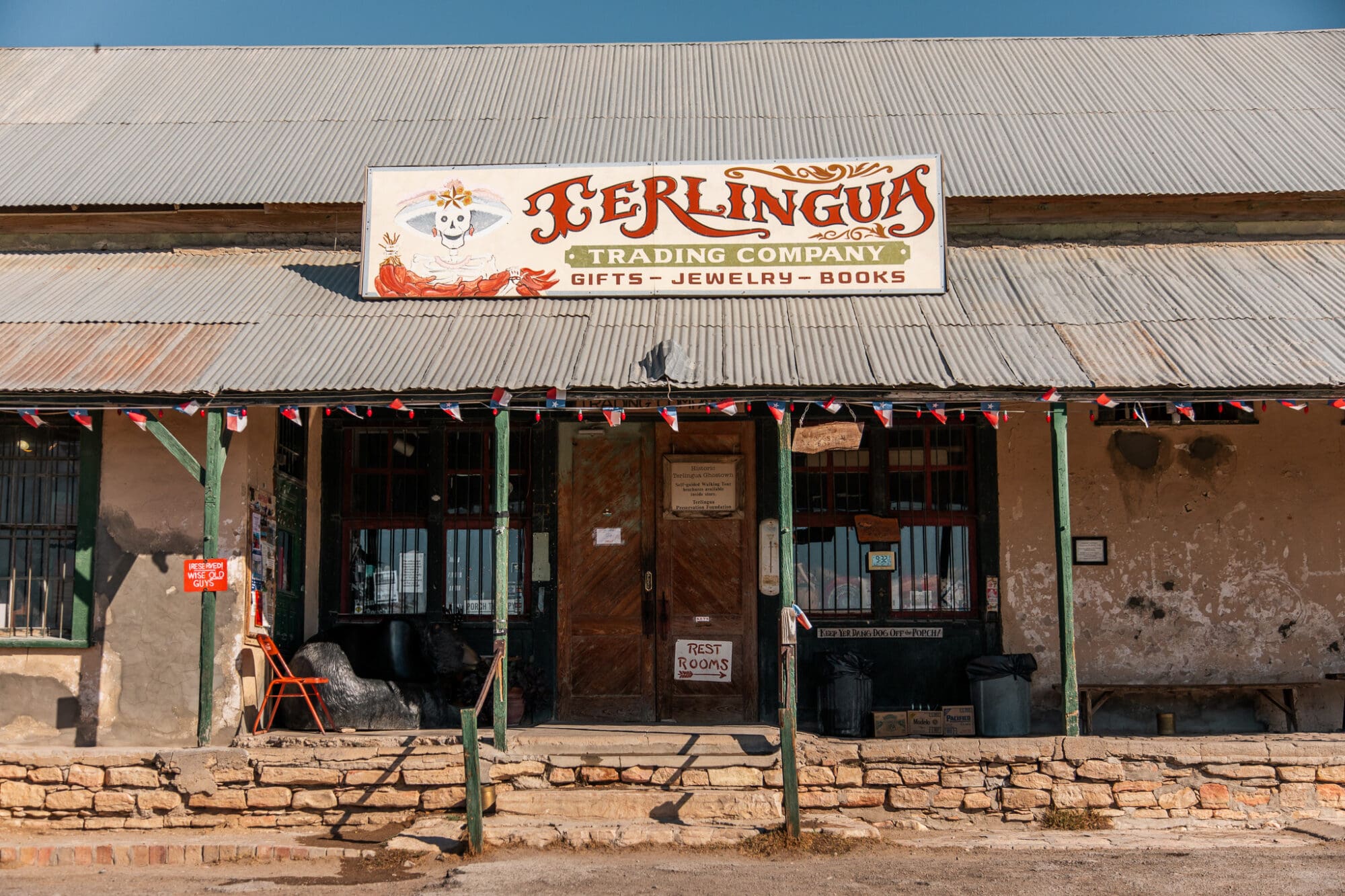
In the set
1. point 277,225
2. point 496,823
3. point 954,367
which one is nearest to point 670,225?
point 954,367

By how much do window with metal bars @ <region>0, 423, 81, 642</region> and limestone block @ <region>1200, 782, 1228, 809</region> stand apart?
29.2 feet

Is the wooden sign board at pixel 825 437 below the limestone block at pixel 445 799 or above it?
above

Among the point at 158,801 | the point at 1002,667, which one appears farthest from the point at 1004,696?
the point at 158,801

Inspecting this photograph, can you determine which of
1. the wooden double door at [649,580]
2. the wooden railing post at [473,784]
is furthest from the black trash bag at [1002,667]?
the wooden railing post at [473,784]

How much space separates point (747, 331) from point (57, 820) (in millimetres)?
6469

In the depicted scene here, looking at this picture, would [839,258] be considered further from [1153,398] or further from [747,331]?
[1153,398]

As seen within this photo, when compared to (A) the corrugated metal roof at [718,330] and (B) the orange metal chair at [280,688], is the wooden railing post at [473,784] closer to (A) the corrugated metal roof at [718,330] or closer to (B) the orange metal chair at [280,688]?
(B) the orange metal chair at [280,688]

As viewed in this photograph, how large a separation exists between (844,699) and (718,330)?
10.9ft

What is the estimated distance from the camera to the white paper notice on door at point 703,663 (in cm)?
1161

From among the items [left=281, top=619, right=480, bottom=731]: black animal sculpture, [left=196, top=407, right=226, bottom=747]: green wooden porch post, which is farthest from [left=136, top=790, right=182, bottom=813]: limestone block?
[left=281, top=619, right=480, bottom=731]: black animal sculpture

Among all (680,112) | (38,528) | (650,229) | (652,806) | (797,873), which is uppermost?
(680,112)

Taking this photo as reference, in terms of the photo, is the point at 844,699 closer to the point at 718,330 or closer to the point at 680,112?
the point at 718,330

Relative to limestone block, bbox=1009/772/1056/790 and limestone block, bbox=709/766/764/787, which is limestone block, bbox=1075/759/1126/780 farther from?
limestone block, bbox=709/766/764/787

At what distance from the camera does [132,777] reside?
30.2 ft
